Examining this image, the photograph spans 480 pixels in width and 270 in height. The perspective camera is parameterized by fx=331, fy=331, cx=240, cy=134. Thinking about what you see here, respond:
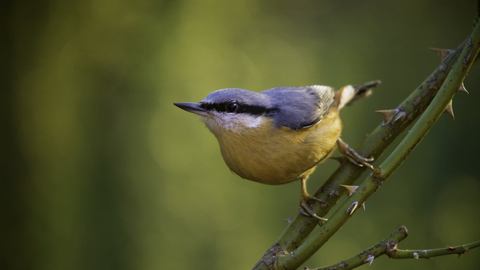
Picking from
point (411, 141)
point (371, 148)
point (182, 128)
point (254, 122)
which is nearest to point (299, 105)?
point (254, 122)

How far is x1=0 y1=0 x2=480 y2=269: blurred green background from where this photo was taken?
200cm

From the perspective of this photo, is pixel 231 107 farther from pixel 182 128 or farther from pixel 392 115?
pixel 182 128

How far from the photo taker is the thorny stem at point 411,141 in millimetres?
772

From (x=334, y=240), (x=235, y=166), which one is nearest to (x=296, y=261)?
(x=235, y=166)

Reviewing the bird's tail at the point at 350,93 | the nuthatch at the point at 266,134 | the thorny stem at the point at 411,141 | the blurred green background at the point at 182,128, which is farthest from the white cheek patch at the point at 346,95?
the thorny stem at the point at 411,141

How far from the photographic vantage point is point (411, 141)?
0.79 metres

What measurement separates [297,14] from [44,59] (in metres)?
1.86

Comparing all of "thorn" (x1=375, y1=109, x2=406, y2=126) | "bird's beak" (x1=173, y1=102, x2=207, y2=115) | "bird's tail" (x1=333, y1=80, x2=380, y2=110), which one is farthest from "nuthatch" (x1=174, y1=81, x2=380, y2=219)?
"bird's tail" (x1=333, y1=80, x2=380, y2=110)

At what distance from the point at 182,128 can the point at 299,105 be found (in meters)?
1.07

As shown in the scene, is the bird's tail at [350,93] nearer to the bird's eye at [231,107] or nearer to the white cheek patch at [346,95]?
the white cheek patch at [346,95]

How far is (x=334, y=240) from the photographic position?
249cm

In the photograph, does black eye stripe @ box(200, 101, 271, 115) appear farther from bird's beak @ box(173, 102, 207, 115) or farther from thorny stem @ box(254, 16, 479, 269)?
thorny stem @ box(254, 16, 479, 269)

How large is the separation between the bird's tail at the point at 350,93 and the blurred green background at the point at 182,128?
28.8 inches

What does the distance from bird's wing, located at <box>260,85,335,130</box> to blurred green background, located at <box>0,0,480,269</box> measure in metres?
0.84
